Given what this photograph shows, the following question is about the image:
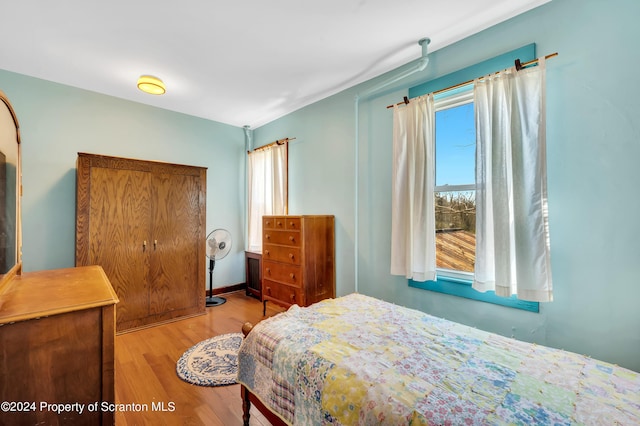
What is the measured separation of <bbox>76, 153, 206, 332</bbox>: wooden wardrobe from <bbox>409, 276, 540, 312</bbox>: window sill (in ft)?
9.02

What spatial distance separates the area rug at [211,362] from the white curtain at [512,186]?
2.17 meters

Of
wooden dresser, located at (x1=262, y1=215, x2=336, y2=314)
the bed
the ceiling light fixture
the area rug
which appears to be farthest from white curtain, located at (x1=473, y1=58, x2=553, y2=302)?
the ceiling light fixture

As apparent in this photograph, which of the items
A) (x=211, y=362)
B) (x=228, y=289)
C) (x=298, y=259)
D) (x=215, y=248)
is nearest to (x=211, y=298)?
(x=228, y=289)

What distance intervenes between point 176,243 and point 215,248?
622 millimetres

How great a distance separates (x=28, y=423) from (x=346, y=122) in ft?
10.6

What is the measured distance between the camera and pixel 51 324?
1.12 m

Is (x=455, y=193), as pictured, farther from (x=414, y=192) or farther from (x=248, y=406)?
(x=248, y=406)

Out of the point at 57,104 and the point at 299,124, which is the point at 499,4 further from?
the point at 57,104

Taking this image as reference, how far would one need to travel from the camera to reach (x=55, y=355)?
112 cm

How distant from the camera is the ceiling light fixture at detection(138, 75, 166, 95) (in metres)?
2.91

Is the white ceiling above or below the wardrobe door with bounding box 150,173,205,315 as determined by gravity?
above

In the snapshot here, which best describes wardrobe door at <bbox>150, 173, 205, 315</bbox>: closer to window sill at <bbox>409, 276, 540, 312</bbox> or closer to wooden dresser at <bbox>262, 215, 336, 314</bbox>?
wooden dresser at <bbox>262, 215, 336, 314</bbox>

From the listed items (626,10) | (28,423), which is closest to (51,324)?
(28,423)

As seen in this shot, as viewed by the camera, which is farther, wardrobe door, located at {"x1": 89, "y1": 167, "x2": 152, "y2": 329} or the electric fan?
the electric fan
